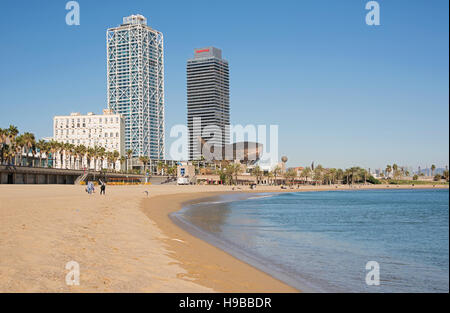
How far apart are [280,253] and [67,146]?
126 metres

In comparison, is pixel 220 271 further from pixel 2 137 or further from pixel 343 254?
pixel 2 137

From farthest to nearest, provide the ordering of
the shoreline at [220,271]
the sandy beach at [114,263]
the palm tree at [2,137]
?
the palm tree at [2,137]
the shoreline at [220,271]
the sandy beach at [114,263]

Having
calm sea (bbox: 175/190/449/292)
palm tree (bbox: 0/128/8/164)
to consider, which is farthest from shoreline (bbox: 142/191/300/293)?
palm tree (bbox: 0/128/8/164)

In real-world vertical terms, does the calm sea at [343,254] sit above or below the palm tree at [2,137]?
below

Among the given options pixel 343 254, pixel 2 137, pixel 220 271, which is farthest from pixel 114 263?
pixel 2 137

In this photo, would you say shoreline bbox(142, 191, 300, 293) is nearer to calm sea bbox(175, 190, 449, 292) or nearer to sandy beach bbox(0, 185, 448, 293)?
sandy beach bbox(0, 185, 448, 293)

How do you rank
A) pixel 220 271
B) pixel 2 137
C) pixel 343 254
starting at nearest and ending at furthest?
pixel 220 271 < pixel 343 254 < pixel 2 137

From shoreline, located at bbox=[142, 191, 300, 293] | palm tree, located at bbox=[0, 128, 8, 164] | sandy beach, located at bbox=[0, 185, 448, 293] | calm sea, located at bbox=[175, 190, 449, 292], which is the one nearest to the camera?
sandy beach, located at bbox=[0, 185, 448, 293]

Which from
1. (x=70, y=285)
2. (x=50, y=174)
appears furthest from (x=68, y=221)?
(x=50, y=174)

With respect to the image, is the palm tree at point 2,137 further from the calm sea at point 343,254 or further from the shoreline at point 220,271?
the shoreline at point 220,271

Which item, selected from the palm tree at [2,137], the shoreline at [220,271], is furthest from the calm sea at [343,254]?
the palm tree at [2,137]

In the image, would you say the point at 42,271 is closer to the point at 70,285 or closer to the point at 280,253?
the point at 70,285

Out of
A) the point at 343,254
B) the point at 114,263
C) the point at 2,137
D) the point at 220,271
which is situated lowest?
the point at 343,254
